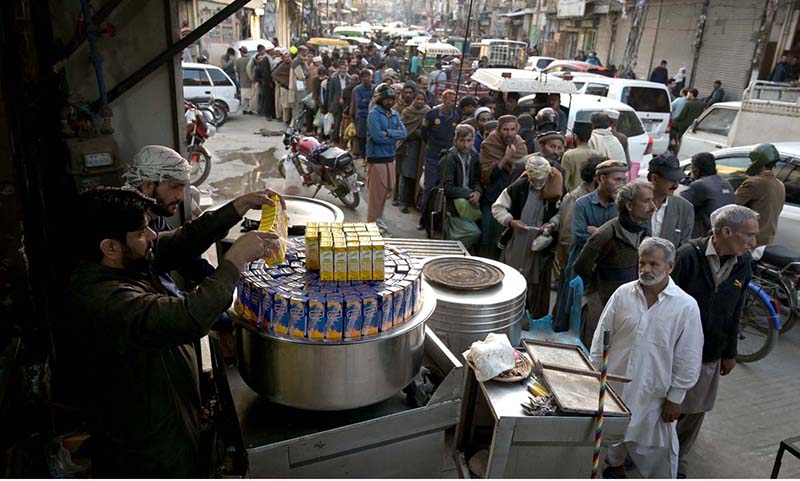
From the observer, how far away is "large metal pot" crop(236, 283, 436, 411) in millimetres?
2268

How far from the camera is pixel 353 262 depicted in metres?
2.41

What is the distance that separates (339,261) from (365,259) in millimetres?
113

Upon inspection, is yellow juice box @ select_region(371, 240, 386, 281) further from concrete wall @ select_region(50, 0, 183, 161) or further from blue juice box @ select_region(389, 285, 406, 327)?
concrete wall @ select_region(50, 0, 183, 161)

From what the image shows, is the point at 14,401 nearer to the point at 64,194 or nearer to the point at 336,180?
the point at 64,194

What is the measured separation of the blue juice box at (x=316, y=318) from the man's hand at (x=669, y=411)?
7.47 feet

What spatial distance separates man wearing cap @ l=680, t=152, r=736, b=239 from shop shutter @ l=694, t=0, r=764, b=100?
14.7 metres

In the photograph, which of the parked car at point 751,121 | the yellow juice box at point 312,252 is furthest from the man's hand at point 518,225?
the parked car at point 751,121

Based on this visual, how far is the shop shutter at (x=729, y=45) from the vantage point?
685 inches

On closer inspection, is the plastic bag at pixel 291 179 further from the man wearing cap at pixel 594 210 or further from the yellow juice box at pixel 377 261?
the yellow juice box at pixel 377 261

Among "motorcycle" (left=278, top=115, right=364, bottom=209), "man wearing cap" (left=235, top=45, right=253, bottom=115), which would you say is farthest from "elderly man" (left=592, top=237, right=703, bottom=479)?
"man wearing cap" (left=235, top=45, right=253, bottom=115)

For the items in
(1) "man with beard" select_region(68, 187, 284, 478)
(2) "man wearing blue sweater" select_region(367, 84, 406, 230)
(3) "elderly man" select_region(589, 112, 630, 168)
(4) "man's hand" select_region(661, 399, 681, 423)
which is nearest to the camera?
(1) "man with beard" select_region(68, 187, 284, 478)

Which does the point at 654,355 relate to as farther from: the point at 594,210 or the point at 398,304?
the point at 398,304

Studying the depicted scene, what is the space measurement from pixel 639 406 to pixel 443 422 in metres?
1.47

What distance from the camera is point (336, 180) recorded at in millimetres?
8805
